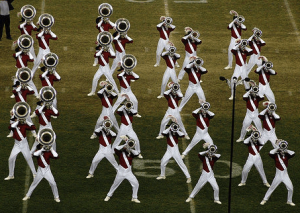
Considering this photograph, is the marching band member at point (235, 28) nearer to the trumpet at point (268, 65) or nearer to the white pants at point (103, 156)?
the trumpet at point (268, 65)

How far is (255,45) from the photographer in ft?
86.7

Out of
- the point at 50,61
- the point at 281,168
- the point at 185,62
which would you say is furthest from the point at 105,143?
the point at 185,62

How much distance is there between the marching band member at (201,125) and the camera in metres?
21.6

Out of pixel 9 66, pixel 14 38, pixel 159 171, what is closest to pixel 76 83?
pixel 9 66

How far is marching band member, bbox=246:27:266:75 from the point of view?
26.0 meters

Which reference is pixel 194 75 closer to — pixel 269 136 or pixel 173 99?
pixel 173 99

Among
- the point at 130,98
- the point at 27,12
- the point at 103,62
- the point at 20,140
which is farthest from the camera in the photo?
the point at 27,12

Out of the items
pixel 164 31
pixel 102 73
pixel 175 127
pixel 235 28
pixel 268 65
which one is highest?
pixel 268 65

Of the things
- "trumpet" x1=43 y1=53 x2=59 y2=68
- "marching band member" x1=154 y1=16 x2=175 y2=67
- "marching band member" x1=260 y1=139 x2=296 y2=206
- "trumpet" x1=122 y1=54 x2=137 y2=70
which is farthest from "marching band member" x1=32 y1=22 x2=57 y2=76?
Answer: "marching band member" x1=260 y1=139 x2=296 y2=206

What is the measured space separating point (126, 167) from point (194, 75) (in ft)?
16.5

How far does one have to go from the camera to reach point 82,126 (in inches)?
950

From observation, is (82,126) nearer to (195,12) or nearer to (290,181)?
(290,181)

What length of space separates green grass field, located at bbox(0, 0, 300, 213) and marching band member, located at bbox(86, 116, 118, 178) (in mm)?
553

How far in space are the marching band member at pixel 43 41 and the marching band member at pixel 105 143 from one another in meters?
5.90
